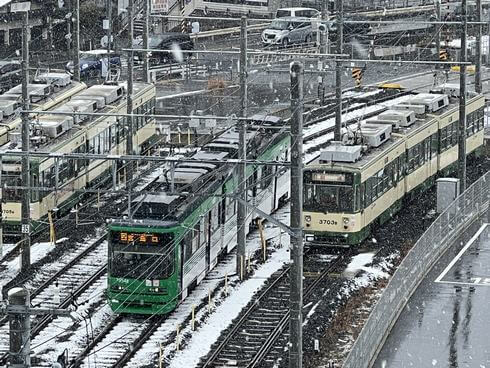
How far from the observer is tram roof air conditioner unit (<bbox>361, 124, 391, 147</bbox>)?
45.5m

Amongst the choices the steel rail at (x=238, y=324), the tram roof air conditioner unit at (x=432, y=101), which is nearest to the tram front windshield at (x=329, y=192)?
the steel rail at (x=238, y=324)

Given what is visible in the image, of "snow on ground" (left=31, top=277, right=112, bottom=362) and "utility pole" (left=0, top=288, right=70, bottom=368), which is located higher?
"utility pole" (left=0, top=288, right=70, bottom=368)

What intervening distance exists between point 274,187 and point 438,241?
22.9ft

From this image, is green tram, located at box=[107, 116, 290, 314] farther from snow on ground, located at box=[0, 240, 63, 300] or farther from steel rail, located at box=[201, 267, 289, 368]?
snow on ground, located at box=[0, 240, 63, 300]

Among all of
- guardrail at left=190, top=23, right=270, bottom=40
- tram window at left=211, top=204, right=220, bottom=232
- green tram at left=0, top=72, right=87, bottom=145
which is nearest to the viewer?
tram window at left=211, top=204, right=220, bottom=232

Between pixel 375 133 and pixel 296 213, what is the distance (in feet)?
55.1

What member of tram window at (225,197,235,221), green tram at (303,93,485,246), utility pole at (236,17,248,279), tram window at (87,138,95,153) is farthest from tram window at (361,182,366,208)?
tram window at (87,138,95,153)

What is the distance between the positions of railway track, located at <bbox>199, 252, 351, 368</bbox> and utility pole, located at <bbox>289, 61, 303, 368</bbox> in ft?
13.6

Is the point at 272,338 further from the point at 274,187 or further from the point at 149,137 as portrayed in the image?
the point at 149,137

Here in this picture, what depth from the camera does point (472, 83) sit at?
7262 cm

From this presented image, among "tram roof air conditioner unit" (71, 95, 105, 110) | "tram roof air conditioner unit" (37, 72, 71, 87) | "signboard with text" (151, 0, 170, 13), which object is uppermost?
"signboard with text" (151, 0, 170, 13)

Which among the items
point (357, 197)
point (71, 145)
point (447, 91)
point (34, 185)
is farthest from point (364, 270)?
point (447, 91)

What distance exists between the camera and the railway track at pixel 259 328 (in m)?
34.0

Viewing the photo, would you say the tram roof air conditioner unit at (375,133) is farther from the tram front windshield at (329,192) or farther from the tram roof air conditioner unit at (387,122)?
the tram front windshield at (329,192)
